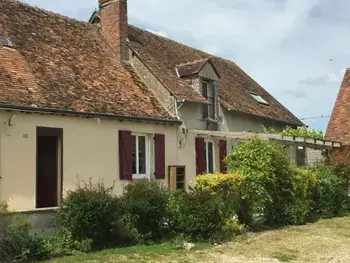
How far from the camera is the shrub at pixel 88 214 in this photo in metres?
10.6

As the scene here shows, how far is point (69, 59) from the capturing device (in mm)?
15367

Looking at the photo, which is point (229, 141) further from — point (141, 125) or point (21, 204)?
point (21, 204)

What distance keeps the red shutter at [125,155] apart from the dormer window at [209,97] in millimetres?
4964

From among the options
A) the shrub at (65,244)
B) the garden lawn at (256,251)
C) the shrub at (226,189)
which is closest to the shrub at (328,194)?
the garden lawn at (256,251)

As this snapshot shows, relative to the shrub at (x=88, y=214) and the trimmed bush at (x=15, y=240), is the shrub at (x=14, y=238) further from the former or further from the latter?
the shrub at (x=88, y=214)

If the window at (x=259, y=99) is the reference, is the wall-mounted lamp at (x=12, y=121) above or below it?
below

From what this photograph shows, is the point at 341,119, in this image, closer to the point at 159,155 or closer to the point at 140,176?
the point at 159,155

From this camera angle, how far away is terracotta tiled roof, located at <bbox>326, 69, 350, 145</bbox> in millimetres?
22672

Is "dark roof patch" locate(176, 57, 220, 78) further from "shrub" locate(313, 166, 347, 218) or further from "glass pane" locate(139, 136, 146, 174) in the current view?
"shrub" locate(313, 166, 347, 218)

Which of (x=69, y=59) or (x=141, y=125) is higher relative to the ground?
(x=69, y=59)

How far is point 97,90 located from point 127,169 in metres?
2.78

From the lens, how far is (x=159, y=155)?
50.2 ft

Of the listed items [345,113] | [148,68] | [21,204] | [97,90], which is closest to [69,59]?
[97,90]

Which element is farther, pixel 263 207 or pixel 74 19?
pixel 74 19
